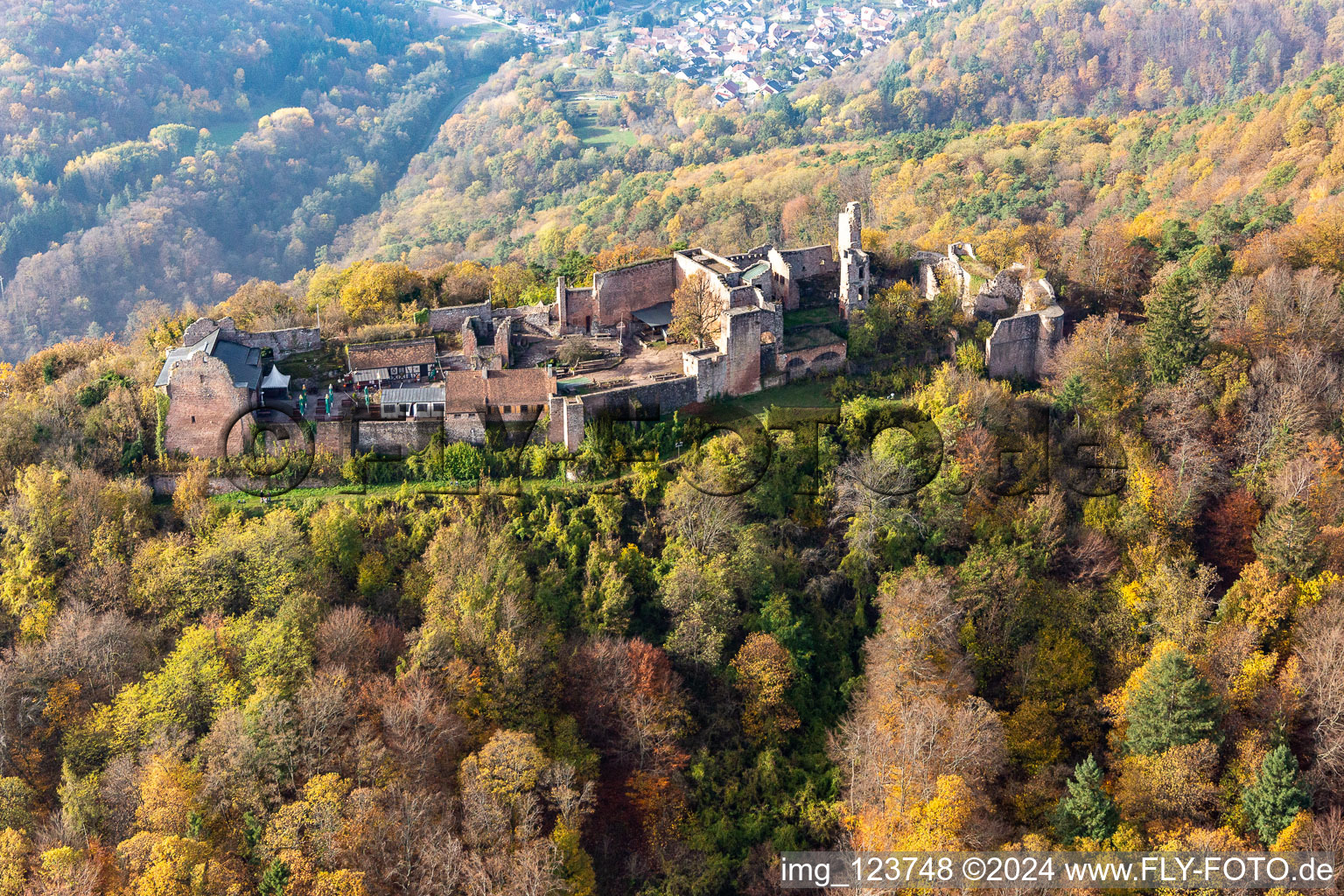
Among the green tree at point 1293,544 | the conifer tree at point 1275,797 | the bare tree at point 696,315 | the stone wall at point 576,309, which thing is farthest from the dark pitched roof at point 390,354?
the conifer tree at point 1275,797

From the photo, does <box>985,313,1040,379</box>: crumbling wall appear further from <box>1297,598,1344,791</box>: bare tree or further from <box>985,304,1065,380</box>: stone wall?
<box>1297,598,1344,791</box>: bare tree

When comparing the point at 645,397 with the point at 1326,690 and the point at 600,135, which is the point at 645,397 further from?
the point at 600,135

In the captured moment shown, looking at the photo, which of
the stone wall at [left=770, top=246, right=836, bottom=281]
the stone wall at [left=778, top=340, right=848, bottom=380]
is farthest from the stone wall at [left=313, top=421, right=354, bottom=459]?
the stone wall at [left=770, top=246, right=836, bottom=281]

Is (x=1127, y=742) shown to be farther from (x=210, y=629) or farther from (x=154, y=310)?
(x=154, y=310)

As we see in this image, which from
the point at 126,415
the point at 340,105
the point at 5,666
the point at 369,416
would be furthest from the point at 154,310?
the point at 340,105

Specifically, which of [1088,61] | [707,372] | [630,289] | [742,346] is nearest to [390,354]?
[630,289]

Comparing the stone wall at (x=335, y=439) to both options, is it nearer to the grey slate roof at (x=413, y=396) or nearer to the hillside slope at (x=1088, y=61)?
the grey slate roof at (x=413, y=396)
